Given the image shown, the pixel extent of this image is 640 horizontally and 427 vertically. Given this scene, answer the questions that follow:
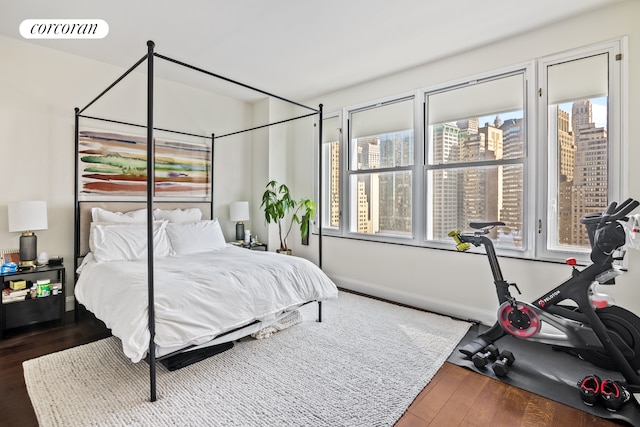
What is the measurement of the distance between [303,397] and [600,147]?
298cm

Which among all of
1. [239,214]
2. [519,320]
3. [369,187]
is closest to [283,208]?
[239,214]

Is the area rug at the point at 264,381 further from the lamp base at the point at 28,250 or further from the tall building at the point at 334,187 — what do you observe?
the tall building at the point at 334,187

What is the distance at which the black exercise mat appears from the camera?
1868 mm

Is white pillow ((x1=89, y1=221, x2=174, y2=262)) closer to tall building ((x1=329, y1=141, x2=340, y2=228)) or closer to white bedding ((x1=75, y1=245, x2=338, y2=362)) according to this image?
white bedding ((x1=75, y1=245, x2=338, y2=362))

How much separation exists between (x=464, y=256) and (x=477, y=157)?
3.38ft

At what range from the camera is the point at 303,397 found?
1980 mm

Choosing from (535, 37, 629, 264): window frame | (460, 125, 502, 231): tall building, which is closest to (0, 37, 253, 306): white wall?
(460, 125, 502, 231): tall building

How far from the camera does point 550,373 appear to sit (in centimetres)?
225

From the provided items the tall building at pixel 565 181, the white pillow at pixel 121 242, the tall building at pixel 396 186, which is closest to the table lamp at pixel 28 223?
the white pillow at pixel 121 242

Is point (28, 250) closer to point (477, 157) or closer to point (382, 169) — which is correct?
point (382, 169)

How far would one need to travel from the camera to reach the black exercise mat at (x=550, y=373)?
187 centimetres

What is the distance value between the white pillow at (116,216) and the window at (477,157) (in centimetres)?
328

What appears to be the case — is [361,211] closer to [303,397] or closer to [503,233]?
[503,233]

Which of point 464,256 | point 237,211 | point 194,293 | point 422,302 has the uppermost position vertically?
point 237,211
